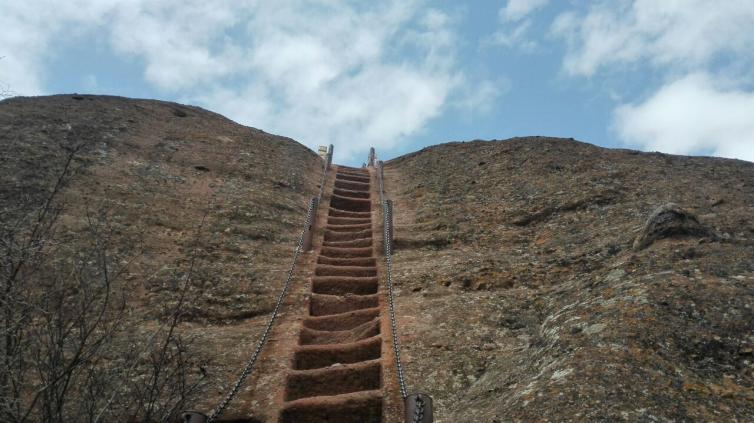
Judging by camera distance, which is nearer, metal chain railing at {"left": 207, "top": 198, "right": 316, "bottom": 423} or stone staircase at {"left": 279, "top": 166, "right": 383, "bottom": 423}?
metal chain railing at {"left": 207, "top": 198, "right": 316, "bottom": 423}

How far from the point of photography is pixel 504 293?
27.5ft

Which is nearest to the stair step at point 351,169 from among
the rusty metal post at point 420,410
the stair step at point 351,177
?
the stair step at point 351,177

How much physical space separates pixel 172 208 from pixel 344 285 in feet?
14.2

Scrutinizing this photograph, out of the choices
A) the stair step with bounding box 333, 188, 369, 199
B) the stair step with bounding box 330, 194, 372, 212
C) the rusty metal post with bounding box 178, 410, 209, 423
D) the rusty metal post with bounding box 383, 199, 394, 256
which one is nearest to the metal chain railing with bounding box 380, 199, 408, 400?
the rusty metal post with bounding box 383, 199, 394, 256

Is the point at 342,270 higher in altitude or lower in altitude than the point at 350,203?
lower

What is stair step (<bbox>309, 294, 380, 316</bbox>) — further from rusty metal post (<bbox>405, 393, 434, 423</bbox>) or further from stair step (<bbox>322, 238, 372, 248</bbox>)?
rusty metal post (<bbox>405, 393, 434, 423</bbox>)

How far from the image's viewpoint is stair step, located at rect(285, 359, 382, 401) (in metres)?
6.45

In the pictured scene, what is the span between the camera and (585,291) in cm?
725

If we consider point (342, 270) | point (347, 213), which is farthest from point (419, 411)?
point (347, 213)

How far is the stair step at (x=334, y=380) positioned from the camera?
6453 mm

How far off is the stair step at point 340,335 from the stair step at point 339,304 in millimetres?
760

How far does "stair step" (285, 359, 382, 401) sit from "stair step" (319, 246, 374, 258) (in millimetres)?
4350

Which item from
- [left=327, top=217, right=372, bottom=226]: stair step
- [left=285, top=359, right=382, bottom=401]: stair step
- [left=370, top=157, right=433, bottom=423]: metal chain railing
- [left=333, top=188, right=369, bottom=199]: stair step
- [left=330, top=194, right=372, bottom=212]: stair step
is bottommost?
[left=285, top=359, right=382, bottom=401]: stair step

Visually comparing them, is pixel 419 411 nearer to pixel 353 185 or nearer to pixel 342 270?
pixel 342 270
